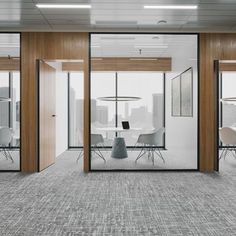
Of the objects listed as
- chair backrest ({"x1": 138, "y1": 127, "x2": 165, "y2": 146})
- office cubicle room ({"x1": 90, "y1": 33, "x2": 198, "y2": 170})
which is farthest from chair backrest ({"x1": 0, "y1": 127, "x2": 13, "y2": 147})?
chair backrest ({"x1": 138, "y1": 127, "x2": 165, "y2": 146})

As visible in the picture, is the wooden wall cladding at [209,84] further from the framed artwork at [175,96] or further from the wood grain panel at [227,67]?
the wood grain panel at [227,67]

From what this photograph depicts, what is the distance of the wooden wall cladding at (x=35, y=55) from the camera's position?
4914 mm

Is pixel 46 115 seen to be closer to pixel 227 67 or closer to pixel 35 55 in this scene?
pixel 35 55

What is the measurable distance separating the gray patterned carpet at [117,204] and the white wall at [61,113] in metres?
2.35

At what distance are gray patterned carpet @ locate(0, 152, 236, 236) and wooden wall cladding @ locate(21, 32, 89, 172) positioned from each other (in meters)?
0.91

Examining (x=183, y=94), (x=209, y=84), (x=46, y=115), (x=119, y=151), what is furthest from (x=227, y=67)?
(x=46, y=115)

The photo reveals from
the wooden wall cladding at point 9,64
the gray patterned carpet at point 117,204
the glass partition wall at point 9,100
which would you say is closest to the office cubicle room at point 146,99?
the gray patterned carpet at point 117,204

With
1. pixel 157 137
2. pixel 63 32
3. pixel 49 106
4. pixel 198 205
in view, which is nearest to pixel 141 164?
pixel 157 137

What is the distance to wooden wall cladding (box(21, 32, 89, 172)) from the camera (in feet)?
16.1

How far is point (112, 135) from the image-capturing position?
8500mm

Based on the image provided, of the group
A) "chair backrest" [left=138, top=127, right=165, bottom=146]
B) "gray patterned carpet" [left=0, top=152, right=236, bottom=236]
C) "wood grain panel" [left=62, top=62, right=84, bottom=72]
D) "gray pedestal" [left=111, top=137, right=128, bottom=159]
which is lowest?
"gray patterned carpet" [left=0, top=152, right=236, bottom=236]

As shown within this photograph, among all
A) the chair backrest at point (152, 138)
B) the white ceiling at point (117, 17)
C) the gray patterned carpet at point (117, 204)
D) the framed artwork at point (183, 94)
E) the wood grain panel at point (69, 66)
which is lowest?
the gray patterned carpet at point (117, 204)

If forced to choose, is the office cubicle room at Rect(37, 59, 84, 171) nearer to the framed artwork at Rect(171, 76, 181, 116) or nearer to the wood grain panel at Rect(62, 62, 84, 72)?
the wood grain panel at Rect(62, 62, 84, 72)

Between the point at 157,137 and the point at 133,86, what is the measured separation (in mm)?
2984
